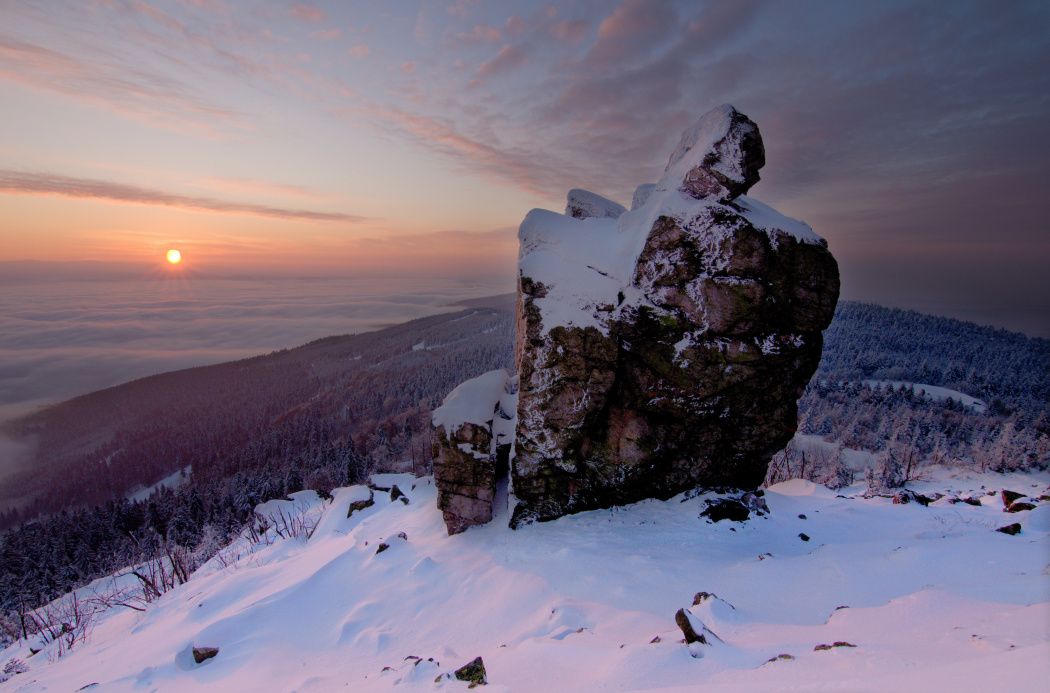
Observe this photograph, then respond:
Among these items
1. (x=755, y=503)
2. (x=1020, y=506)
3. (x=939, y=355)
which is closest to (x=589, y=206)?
(x=755, y=503)

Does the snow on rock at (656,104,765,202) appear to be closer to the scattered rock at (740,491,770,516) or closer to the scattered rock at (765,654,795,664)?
the scattered rock at (740,491,770,516)

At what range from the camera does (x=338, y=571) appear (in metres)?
13.1

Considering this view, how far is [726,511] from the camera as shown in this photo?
1378 centimetres

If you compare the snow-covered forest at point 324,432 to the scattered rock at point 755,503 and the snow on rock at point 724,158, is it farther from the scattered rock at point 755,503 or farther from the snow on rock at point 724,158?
the snow on rock at point 724,158

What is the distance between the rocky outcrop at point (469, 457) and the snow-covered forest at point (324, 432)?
2062 cm

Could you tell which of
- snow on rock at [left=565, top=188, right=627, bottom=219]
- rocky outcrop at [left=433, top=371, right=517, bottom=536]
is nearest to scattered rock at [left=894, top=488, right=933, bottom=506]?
rocky outcrop at [left=433, top=371, right=517, bottom=536]

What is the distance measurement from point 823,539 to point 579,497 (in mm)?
7698

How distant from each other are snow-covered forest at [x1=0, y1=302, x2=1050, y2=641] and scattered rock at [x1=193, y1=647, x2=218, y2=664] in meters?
19.0

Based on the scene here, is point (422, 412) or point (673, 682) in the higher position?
point (673, 682)

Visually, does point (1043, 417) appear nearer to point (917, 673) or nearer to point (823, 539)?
point (823, 539)

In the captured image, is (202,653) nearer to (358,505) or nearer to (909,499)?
(358,505)

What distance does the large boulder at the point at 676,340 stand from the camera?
13586 millimetres

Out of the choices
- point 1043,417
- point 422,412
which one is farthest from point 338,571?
point 1043,417

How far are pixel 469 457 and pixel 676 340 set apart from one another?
8775mm
